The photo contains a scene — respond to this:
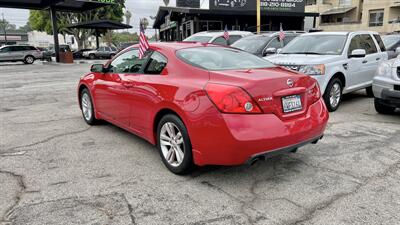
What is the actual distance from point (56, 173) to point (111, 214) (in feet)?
4.35

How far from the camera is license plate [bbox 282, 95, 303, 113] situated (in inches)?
141

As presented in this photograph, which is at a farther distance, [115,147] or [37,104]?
[37,104]

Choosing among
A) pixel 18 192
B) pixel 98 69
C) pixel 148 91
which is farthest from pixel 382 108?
pixel 18 192

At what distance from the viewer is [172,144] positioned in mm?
3957

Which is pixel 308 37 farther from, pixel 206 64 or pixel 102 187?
pixel 102 187

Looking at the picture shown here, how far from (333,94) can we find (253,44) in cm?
412

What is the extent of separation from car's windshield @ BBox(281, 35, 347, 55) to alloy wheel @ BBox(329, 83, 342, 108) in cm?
77

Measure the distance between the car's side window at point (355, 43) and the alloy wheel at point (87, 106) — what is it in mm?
5600

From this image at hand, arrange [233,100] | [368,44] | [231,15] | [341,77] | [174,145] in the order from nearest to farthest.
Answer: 1. [233,100]
2. [174,145]
3. [341,77]
4. [368,44]
5. [231,15]

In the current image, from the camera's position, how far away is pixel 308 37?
843cm

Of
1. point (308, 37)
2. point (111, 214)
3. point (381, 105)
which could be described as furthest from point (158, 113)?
point (308, 37)

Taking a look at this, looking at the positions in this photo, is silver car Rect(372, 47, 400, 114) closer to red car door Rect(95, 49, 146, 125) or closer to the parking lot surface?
the parking lot surface

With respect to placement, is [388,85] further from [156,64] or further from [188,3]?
[188,3]

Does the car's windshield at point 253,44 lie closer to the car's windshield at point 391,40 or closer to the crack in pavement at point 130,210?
the car's windshield at point 391,40
